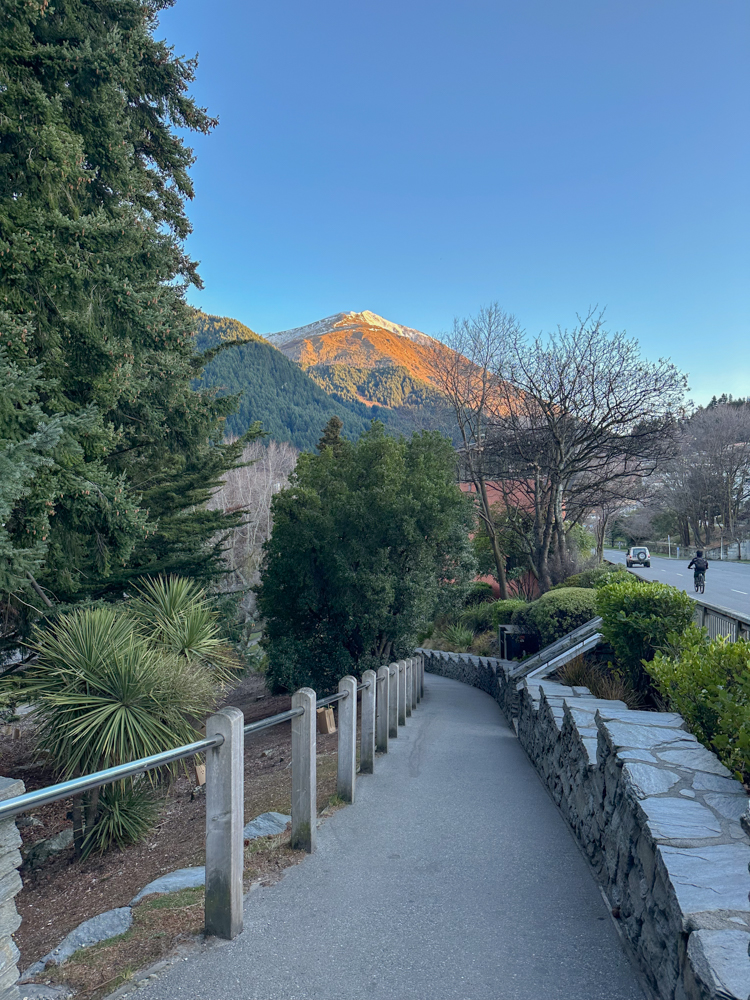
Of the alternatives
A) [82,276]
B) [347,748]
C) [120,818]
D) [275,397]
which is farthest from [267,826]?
[275,397]

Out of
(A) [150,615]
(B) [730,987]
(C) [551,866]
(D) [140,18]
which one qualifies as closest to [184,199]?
(D) [140,18]

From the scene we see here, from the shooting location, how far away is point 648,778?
3.51 m

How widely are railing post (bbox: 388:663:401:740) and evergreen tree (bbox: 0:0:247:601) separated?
4.25 m

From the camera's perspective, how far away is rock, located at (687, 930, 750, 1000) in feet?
6.35

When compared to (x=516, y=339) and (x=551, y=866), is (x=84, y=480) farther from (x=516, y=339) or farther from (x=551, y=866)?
(x=516, y=339)

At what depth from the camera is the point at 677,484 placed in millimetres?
54562

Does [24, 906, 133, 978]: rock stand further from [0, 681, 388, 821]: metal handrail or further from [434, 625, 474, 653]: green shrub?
[434, 625, 474, 653]: green shrub

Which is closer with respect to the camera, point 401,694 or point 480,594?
point 401,694

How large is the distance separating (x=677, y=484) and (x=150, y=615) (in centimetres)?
5363

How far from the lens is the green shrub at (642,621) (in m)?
7.43

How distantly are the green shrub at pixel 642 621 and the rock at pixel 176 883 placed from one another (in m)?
5.40

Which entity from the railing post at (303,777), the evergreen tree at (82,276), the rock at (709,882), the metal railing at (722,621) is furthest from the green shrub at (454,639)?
the rock at (709,882)

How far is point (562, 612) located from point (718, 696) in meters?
9.27

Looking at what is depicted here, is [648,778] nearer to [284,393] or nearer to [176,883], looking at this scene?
[176,883]
